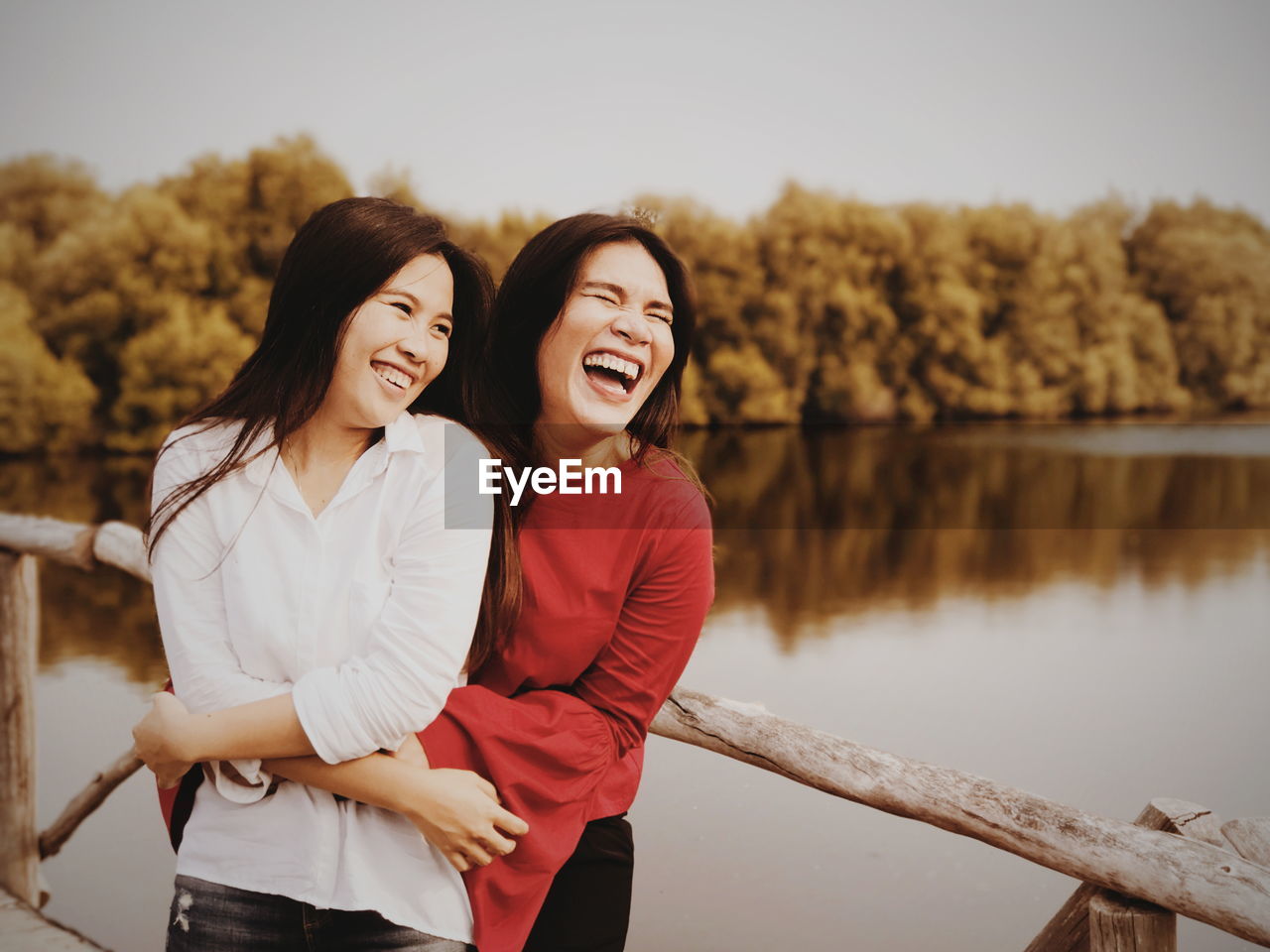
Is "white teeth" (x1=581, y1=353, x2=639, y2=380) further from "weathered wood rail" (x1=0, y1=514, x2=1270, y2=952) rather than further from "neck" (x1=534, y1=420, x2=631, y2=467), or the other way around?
"weathered wood rail" (x1=0, y1=514, x2=1270, y2=952)

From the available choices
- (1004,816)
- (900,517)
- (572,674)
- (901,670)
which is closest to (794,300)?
(900,517)

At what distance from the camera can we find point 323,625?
4.04 ft

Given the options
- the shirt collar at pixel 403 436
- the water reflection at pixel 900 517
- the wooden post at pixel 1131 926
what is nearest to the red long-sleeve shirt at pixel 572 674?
the shirt collar at pixel 403 436

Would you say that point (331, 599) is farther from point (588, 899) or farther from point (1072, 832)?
point (1072, 832)

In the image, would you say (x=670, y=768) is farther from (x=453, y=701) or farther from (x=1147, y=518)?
(x=1147, y=518)

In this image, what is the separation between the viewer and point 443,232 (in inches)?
54.8

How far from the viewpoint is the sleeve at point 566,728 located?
4.23 ft

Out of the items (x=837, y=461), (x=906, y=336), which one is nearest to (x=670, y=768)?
(x=906, y=336)

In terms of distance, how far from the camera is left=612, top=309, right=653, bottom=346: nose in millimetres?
1488

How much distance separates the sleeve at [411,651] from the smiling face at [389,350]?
149 millimetres

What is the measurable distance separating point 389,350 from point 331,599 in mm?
315

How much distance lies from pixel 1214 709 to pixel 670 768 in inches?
318

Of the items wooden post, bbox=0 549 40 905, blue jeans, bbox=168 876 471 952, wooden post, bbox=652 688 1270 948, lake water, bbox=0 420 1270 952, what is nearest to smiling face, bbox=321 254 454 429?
blue jeans, bbox=168 876 471 952

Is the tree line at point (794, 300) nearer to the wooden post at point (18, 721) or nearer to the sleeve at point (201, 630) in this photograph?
the wooden post at point (18, 721)
